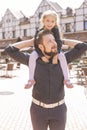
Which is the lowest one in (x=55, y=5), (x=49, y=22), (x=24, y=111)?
(x=24, y=111)

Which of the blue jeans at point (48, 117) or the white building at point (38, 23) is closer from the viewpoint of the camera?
the blue jeans at point (48, 117)

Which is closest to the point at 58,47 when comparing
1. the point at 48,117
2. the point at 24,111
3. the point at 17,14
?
the point at 48,117

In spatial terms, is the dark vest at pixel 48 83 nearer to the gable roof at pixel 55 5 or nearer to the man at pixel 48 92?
the man at pixel 48 92

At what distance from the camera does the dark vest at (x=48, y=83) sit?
312 centimetres

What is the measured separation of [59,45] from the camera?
10.5 ft

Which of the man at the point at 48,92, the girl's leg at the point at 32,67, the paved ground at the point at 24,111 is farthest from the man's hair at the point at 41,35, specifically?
the paved ground at the point at 24,111

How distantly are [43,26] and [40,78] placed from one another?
0.49 metres

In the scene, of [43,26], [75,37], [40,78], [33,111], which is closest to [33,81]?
[40,78]

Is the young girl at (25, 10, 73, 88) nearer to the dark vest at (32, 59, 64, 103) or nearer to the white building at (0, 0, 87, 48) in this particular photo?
the dark vest at (32, 59, 64, 103)

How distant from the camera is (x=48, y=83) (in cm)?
312

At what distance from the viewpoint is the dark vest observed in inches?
123

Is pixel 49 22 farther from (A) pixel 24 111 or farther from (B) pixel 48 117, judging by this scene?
(A) pixel 24 111

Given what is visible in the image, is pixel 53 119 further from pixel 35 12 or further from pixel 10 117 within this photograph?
pixel 35 12

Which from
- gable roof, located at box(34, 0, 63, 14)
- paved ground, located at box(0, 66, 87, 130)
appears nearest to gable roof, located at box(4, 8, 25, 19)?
gable roof, located at box(34, 0, 63, 14)
